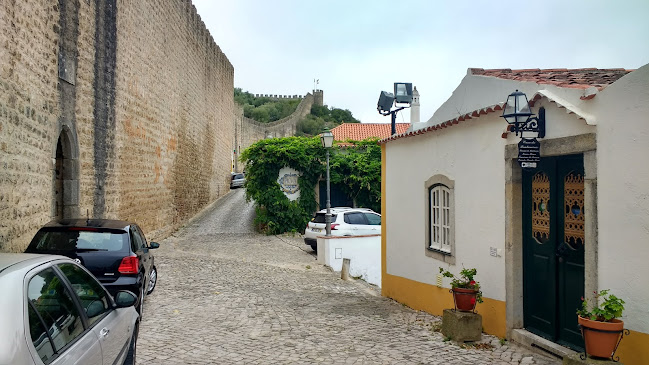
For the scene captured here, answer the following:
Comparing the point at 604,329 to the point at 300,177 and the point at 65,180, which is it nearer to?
the point at 65,180

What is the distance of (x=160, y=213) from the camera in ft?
57.0

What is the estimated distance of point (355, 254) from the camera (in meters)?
15.0

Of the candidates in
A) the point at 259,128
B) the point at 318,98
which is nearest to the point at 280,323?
the point at 259,128

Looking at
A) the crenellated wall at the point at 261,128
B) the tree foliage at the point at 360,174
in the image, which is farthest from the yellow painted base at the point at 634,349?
the crenellated wall at the point at 261,128

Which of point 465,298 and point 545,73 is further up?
point 545,73

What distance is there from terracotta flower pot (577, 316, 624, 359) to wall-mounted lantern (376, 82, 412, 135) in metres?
7.49

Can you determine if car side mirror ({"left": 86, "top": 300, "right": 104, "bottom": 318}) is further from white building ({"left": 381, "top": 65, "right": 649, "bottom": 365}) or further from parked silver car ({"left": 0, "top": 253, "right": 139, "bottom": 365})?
white building ({"left": 381, "top": 65, "right": 649, "bottom": 365})

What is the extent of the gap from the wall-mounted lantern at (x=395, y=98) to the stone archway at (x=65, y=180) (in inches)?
249

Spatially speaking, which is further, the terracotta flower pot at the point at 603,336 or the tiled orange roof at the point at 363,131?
the tiled orange roof at the point at 363,131

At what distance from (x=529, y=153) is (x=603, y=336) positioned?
202cm

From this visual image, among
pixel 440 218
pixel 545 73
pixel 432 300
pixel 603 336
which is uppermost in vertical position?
pixel 545 73

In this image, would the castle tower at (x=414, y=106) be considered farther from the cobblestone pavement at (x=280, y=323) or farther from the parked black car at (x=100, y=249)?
the parked black car at (x=100, y=249)

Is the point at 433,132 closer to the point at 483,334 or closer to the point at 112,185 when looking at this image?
the point at 483,334

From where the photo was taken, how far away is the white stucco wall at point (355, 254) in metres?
14.5
